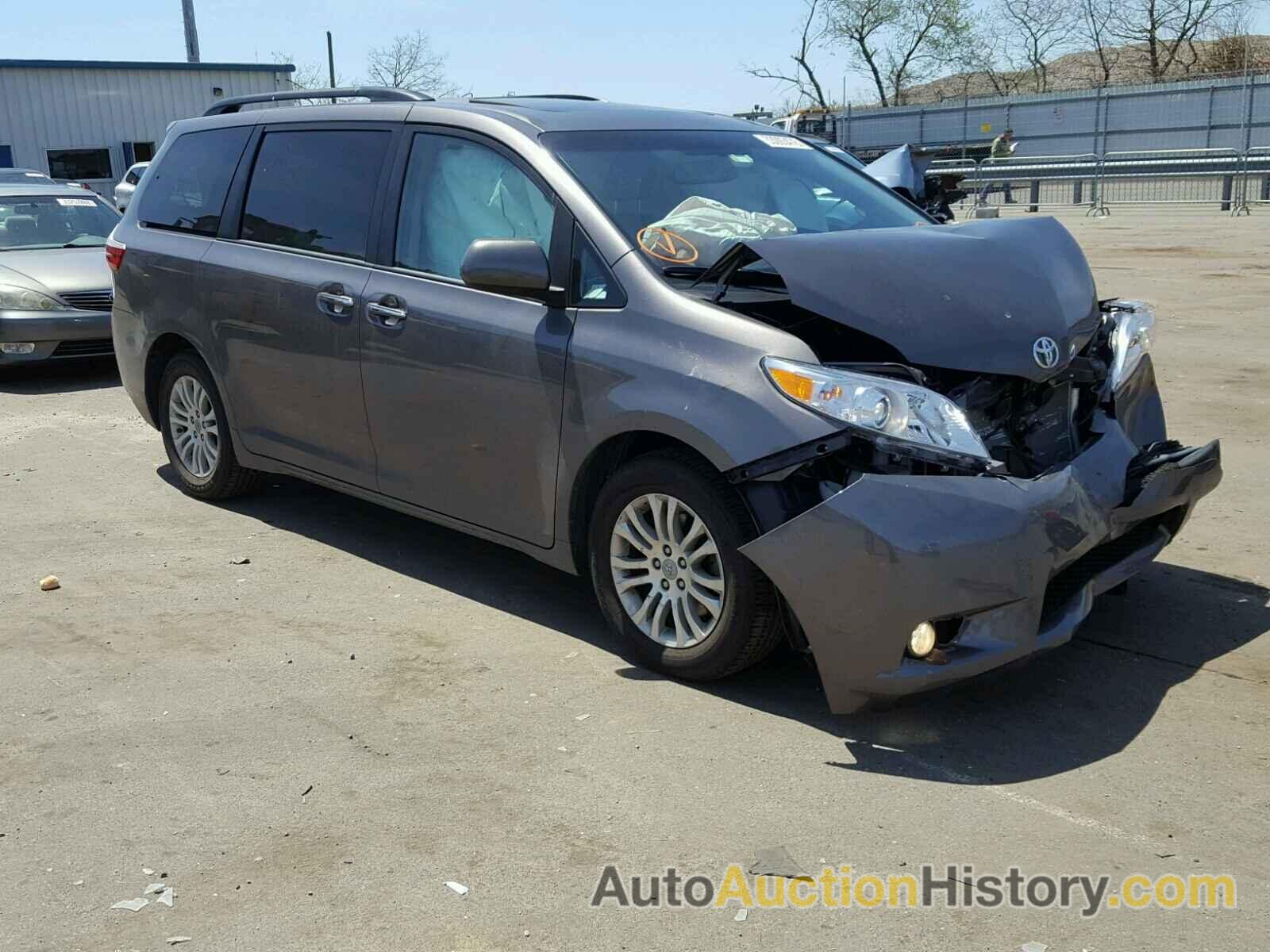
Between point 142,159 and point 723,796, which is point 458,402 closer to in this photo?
point 723,796

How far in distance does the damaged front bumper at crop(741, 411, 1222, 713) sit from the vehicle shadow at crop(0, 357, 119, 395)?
8.64m

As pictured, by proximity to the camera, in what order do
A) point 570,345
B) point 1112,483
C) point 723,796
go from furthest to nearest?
1. point 570,345
2. point 1112,483
3. point 723,796

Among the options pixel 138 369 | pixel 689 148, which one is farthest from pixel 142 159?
pixel 689 148

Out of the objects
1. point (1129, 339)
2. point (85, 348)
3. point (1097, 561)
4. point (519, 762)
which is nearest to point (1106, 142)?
point (85, 348)

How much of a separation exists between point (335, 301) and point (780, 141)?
195cm

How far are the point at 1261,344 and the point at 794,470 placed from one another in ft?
25.3

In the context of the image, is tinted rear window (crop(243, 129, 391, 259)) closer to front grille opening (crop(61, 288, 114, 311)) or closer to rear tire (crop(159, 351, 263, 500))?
rear tire (crop(159, 351, 263, 500))

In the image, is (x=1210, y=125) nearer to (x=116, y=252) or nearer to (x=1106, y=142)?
(x=1106, y=142)

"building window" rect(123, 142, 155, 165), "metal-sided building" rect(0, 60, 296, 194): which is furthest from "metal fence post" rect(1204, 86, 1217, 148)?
"building window" rect(123, 142, 155, 165)

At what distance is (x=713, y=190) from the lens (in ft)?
16.8

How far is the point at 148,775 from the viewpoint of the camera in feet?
13.1

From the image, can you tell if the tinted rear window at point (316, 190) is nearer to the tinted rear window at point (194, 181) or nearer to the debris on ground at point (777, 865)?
the tinted rear window at point (194, 181)

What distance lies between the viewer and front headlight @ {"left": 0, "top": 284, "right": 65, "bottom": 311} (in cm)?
1096

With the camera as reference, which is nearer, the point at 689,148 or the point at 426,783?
the point at 426,783
